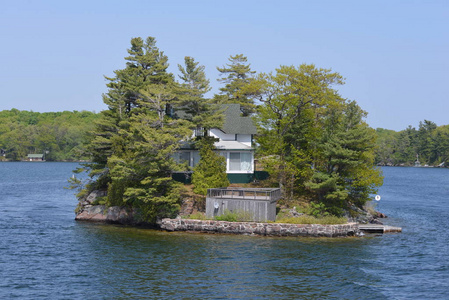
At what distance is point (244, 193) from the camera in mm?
47375

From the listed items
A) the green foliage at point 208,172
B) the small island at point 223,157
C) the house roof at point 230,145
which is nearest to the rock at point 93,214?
the small island at point 223,157

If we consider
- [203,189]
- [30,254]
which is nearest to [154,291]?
[30,254]

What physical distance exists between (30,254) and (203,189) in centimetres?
1785

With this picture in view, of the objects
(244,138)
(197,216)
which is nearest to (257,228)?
(197,216)

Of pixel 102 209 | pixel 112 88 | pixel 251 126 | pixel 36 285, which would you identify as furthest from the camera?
pixel 251 126

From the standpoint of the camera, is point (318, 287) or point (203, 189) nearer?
point (318, 287)

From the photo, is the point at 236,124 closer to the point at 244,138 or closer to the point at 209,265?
the point at 244,138

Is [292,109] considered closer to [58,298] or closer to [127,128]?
[127,128]

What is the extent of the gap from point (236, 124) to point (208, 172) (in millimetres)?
12603

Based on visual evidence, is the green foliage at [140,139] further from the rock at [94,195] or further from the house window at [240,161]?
the house window at [240,161]

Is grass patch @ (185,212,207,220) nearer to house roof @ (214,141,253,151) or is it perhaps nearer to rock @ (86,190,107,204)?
house roof @ (214,141,253,151)

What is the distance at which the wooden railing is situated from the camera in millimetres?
45656

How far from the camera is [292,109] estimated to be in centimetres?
5512

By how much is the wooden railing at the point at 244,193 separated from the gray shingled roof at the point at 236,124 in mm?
13694
